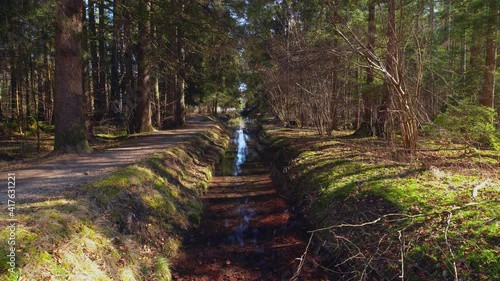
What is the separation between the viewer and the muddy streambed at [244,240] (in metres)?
5.73

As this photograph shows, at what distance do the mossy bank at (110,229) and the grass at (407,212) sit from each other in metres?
3.00

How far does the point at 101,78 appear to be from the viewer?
837 inches

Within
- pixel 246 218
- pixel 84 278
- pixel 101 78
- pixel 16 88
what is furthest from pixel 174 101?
pixel 84 278

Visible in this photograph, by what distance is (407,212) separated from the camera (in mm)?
5414

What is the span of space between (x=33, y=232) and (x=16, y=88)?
1923 centimetres

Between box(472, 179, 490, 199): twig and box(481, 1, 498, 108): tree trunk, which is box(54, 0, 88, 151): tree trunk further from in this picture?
box(481, 1, 498, 108): tree trunk

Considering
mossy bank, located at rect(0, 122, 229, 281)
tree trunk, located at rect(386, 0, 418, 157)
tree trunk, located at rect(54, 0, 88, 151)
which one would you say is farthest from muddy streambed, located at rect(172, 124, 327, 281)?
tree trunk, located at rect(54, 0, 88, 151)

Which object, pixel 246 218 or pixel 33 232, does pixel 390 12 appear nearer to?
pixel 246 218

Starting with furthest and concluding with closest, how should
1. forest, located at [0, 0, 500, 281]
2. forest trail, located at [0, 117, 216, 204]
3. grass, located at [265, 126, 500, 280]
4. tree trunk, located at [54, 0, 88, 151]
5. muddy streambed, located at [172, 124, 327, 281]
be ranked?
1. tree trunk, located at [54, 0, 88, 151]
2. forest trail, located at [0, 117, 216, 204]
3. muddy streambed, located at [172, 124, 327, 281]
4. forest, located at [0, 0, 500, 281]
5. grass, located at [265, 126, 500, 280]

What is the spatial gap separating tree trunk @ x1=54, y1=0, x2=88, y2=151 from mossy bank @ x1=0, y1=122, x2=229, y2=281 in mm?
2637

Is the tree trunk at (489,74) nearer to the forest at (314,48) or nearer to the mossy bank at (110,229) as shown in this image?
the forest at (314,48)

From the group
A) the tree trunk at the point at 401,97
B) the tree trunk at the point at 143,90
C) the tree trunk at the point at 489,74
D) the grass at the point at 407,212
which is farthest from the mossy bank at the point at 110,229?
the tree trunk at the point at 489,74

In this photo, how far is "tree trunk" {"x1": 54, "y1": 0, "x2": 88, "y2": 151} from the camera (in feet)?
30.3

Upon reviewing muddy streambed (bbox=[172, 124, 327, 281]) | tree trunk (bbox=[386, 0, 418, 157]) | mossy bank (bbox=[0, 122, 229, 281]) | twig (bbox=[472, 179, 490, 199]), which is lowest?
muddy streambed (bbox=[172, 124, 327, 281])
